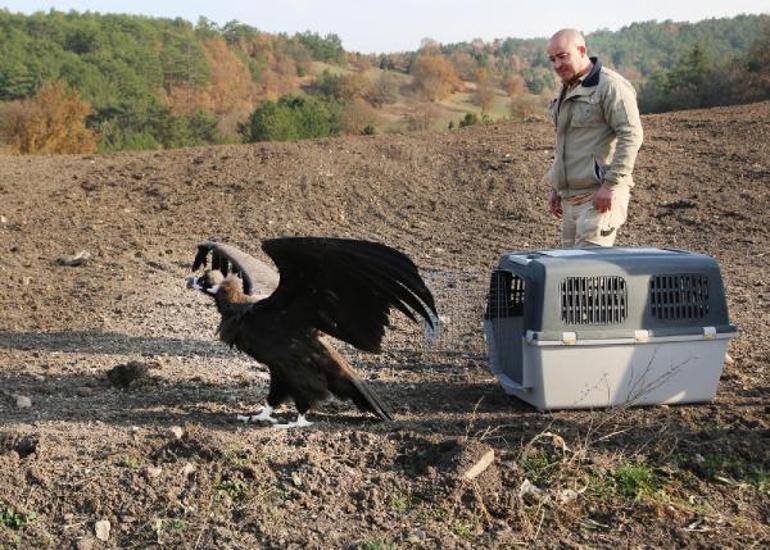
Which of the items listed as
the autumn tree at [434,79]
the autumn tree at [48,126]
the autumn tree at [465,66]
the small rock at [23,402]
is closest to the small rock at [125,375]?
the small rock at [23,402]

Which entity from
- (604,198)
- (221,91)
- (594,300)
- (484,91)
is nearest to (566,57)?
(604,198)

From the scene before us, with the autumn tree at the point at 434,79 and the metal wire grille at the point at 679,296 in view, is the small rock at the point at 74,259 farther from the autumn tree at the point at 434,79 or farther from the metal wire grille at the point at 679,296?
the autumn tree at the point at 434,79

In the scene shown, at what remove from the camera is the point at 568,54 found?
5398mm

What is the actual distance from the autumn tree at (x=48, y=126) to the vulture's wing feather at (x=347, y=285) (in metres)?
17.5

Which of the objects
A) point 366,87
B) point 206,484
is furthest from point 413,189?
point 366,87

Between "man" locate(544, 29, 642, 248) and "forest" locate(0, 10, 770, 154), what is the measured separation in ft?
53.8

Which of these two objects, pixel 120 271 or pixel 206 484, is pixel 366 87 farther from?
pixel 206 484

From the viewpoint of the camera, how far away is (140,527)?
3.70 meters

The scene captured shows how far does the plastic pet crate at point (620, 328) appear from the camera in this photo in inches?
187

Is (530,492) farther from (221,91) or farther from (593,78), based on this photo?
(221,91)

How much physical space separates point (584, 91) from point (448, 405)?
1874mm

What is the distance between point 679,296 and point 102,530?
2.89 metres

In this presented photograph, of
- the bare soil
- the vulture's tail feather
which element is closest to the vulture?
the vulture's tail feather

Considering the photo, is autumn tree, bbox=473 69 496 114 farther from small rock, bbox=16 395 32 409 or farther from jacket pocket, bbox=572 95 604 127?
small rock, bbox=16 395 32 409
